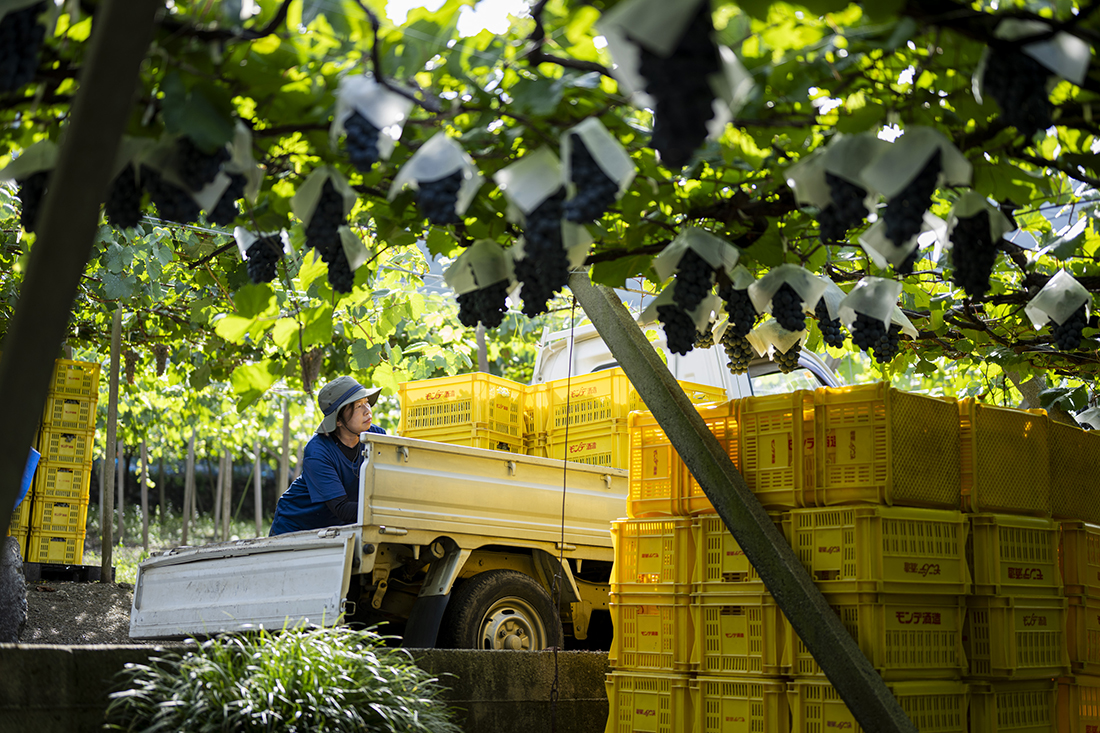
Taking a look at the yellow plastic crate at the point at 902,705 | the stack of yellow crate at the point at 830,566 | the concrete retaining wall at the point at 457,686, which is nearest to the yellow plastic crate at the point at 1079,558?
the stack of yellow crate at the point at 830,566

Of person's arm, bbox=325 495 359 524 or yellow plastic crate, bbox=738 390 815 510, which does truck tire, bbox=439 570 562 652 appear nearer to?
person's arm, bbox=325 495 359 524

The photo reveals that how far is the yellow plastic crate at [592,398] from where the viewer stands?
331 inches

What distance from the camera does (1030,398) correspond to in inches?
408

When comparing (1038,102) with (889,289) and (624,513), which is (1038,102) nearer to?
(889,289)

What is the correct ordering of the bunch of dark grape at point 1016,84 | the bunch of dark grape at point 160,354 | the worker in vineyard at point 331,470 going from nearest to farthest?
1. the bunch of dark grape at point 1016,84
2. the worker in vineyard at point 331,470
3. the bunch of dark grape at point 160,354

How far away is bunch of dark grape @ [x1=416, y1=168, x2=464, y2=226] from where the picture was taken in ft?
9.74

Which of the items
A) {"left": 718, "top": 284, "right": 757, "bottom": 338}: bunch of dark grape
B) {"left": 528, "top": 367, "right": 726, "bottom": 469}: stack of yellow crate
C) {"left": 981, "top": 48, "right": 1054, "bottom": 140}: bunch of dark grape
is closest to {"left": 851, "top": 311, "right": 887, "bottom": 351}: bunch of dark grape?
{"left": 718, "top": 284, "right": 757, "bottom": 338}: bunch of dark grape

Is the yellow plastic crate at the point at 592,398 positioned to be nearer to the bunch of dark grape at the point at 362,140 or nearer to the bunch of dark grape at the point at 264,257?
the bunch of dark grape at the point at 264,257

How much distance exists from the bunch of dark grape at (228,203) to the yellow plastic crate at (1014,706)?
174 inches

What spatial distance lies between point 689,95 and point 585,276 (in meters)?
3.08

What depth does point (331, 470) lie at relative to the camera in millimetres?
6875

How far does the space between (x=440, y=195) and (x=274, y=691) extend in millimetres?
2510

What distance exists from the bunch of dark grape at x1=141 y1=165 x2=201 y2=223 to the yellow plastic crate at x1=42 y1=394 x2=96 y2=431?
9.30 metres

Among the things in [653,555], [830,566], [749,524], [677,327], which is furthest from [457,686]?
[677,327]
